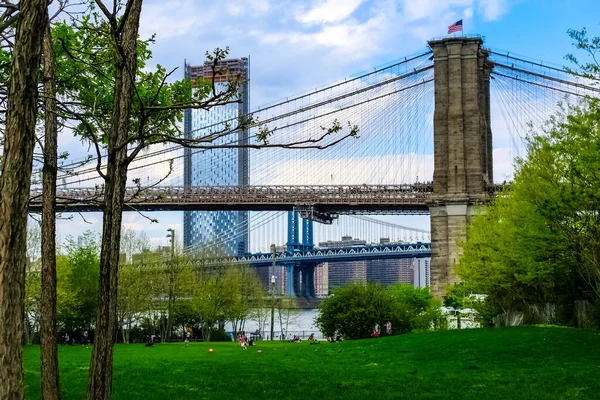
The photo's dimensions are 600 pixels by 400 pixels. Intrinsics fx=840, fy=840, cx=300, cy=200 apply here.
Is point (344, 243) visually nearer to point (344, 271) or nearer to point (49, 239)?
point (344, 271)

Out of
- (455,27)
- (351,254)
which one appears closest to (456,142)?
(455,27)

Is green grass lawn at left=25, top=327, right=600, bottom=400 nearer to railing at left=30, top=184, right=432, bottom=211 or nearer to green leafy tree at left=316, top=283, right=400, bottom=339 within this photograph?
green leafy tree at left=316, top=283, right=400, bottom=339

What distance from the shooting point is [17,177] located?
20.5 feet

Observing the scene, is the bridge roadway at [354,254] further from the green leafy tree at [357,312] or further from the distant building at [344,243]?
the green leafy tree at [357,312]

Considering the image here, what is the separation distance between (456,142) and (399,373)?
46810 millimetres

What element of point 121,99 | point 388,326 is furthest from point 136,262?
point 121,99

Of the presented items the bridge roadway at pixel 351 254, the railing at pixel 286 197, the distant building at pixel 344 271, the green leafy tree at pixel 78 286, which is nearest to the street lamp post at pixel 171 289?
the green leafy tree at pixel 78 286

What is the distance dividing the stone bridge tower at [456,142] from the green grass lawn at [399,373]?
117 feet

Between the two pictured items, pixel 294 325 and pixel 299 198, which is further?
pixel 294 325

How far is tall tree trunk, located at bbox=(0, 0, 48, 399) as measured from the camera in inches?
242

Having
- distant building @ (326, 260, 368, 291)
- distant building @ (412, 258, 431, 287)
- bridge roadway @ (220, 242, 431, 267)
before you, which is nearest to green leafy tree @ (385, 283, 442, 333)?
bridge roadway @ (220, 242, 431, 267)

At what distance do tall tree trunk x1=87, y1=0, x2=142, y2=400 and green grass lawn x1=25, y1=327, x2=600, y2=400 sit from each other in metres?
5.74

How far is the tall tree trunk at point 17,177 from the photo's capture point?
20.2 ft

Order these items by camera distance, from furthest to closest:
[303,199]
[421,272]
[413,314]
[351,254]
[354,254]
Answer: [421,272], [354,254], [351,254], [303,199], [413,314]
